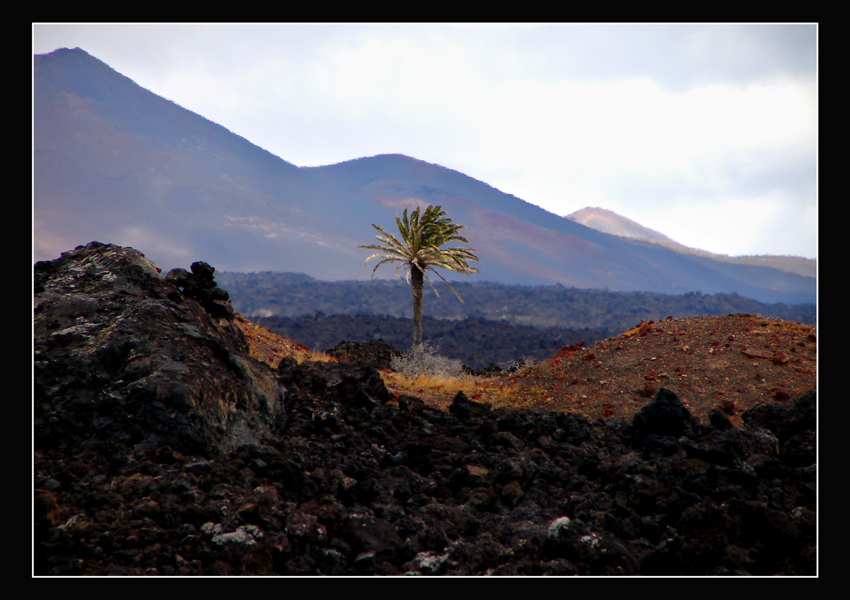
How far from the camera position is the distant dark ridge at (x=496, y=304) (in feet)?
299

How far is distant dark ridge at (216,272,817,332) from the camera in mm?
91250

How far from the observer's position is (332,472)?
20.9ft

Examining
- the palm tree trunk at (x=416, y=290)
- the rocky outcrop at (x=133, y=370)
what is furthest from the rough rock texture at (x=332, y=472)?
the palm tree trunk at (x=416, y=290)

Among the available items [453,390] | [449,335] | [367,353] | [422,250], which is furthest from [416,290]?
[449,335]

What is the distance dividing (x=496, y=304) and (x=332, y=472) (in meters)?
91.8

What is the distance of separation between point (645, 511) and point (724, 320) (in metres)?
12.3

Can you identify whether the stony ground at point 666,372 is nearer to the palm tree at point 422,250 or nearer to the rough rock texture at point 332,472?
the rough rock texture at point 332,472

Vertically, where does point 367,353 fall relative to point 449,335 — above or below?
above

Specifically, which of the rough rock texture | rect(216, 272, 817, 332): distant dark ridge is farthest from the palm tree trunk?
rect(216, 272, 817, 332): distant dark ridge

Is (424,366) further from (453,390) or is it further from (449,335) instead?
(449,335)

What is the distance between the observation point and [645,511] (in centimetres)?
574

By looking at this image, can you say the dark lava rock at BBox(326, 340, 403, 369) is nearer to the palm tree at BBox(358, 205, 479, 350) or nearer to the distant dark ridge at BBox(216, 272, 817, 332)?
the palm tree at BBox(358, 205, 479, 350)

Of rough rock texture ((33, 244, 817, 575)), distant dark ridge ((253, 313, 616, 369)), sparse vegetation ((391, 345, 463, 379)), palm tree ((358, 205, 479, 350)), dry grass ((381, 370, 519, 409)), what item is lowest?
distant dark ridge ((253, 313, 616, 369))

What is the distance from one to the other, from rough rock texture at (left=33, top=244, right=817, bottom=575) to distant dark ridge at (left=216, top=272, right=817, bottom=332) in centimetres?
7859
